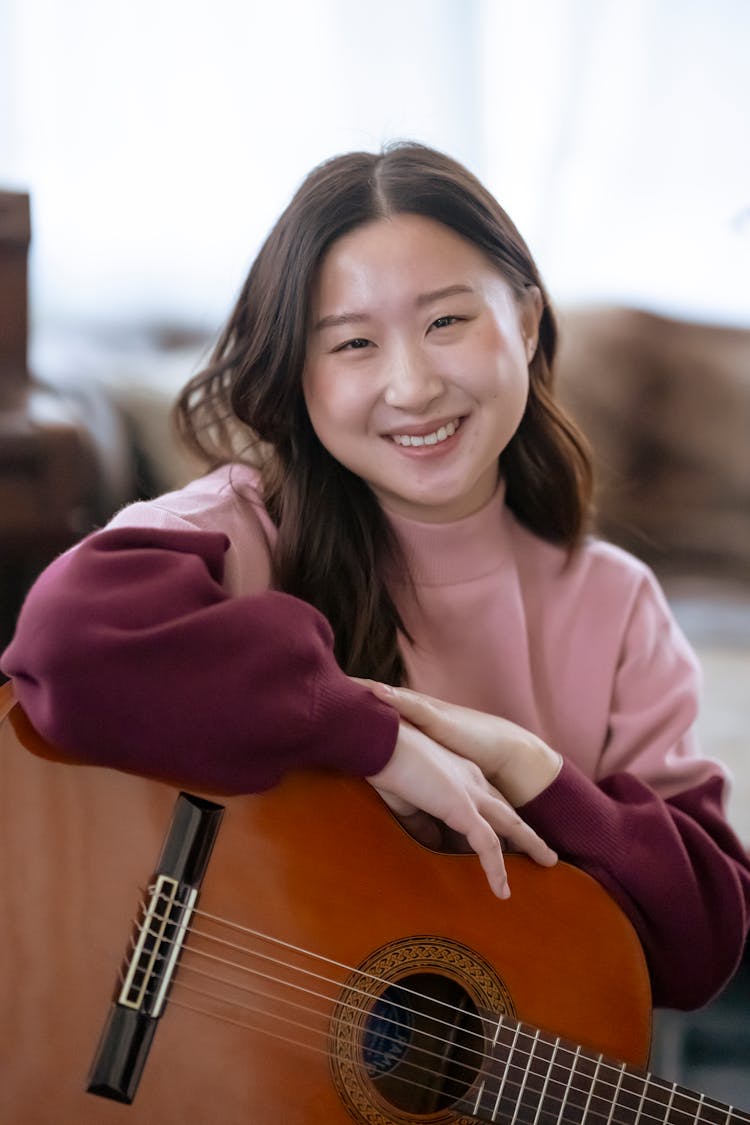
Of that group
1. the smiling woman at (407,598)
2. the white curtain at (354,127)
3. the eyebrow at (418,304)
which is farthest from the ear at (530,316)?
the white curtain at (354,127)

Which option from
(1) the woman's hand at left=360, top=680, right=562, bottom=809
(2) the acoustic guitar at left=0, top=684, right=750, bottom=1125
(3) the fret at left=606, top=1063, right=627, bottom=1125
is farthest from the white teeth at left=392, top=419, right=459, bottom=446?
(3) the fret at left=606, top=1063, right=627, bottom=1125

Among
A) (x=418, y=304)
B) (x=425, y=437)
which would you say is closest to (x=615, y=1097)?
(x=425, y=437)

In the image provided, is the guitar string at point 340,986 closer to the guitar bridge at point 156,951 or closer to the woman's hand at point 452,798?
the guitar bridge at point 156,951

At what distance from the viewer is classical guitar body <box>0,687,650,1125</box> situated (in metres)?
0.94

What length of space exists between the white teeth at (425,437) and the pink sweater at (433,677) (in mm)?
129

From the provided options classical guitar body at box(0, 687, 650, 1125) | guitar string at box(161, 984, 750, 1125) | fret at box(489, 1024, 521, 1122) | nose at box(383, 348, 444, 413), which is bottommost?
guitar string at box(161, 984, 750, 1125)

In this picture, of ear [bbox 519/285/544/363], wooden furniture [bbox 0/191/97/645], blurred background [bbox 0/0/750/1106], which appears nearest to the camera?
ear [bbox 519/285/544/363]

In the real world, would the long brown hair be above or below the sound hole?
above

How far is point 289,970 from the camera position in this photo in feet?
3.29

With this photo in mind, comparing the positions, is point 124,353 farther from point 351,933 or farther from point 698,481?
point 351,933

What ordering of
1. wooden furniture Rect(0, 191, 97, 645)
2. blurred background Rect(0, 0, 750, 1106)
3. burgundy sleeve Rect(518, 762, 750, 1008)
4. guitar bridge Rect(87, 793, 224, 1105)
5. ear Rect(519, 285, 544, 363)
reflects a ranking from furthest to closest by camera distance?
blurred background Rect(0, 0, 750, 1106) → wooden furniture Rect(0, 191, 97, 645) → ear Rect(519, 285, 544, 363) → burgundy sleeve Rect(518, 762, 750, 1008) → guitar bridge Rect(87, 793, 224, 1105)

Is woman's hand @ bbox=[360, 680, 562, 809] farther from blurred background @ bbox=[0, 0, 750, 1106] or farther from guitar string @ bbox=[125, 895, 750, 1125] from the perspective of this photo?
blurred background @ bbox=[0, 0, 750, 1106]

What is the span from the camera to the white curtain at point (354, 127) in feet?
7.07

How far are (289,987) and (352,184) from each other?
30.3 inches
